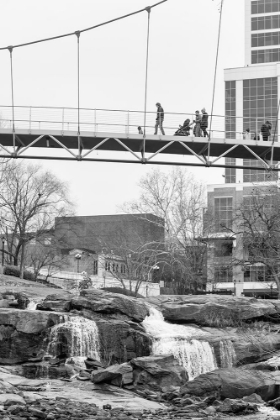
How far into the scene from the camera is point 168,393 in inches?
1238

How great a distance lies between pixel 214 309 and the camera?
1807 inches

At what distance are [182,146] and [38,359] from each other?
13222 millimetres

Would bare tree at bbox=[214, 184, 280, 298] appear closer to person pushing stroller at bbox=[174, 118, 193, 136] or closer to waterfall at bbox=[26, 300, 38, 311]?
person pushing stroller at bbox=[174, 118, 193, 136]

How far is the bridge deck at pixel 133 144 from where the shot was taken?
42.2 meters

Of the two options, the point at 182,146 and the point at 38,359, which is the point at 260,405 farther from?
the point at 182,146

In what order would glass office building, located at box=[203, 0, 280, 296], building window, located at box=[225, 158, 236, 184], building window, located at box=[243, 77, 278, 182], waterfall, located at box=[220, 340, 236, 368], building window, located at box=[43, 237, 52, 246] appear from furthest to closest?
building window, located at box=[243, 77, 278, 182] < building window, located at box=[225, 158, 236, 184] < glass office building, located at box=[203, 0, 280, 296] < building window, located at box=[43, 237, 52, 246] < waterfall, located at box=[220, 340, 236, 368]

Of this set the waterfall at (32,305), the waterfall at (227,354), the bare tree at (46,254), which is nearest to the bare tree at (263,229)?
the waterfall at (227,354)

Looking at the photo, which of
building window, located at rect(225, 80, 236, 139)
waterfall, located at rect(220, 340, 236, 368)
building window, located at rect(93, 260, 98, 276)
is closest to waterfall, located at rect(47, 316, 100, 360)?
waterfall, located at rect(220, 340, 236, 368)

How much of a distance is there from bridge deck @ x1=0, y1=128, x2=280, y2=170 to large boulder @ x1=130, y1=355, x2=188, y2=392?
37.7ft

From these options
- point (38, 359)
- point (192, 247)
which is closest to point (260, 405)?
point (38, 359)

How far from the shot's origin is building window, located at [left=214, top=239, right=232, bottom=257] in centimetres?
8238

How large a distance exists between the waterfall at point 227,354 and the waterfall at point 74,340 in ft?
18.6

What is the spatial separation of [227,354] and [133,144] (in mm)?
11442

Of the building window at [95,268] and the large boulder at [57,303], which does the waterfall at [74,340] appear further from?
the building window at [95,268]
